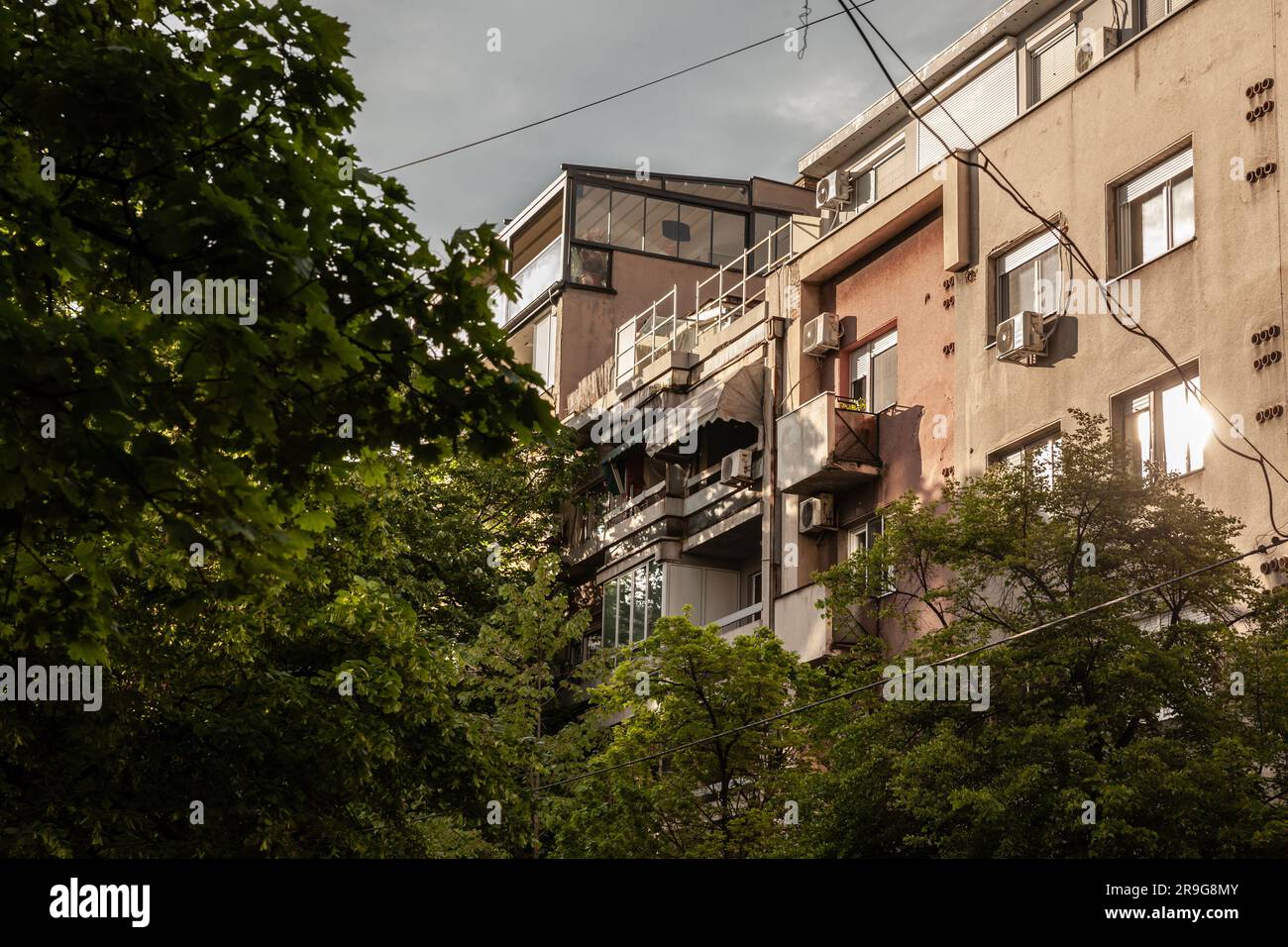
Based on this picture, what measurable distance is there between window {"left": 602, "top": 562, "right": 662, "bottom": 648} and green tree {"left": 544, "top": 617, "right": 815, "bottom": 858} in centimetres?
969

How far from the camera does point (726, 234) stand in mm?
45969

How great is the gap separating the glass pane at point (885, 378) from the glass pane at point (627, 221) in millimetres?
15033

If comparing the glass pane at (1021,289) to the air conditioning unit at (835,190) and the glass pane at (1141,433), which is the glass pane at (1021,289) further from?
the air conditioning unit at (835,190)

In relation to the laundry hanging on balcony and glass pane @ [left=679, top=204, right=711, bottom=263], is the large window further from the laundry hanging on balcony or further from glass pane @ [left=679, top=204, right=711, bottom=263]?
the laundry hanging on balcony

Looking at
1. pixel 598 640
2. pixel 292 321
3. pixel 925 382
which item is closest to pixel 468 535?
pixel 598 640

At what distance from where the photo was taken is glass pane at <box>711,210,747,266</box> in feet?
151

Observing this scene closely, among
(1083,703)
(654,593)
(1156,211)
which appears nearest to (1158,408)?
(1156,211)

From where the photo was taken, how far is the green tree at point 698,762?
24.6 meters

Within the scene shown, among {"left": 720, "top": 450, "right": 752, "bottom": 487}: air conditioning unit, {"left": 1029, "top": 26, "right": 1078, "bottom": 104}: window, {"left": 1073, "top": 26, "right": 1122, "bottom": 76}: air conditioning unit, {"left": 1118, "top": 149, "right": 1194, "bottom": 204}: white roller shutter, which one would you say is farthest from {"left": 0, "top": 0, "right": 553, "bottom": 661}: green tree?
{"left": 720, "top": 450, "right": 752, "bottom": 487}: air conditioning unit

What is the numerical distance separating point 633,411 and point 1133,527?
21.2m

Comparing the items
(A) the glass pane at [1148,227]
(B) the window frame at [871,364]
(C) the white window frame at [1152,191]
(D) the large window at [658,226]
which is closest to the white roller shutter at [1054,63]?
(B) the window frame at [871,364]

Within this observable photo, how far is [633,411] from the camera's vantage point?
127ft

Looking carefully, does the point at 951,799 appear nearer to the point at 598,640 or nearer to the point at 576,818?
the point at 576,818

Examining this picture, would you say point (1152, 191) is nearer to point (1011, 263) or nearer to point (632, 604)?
point (1011, 263)
